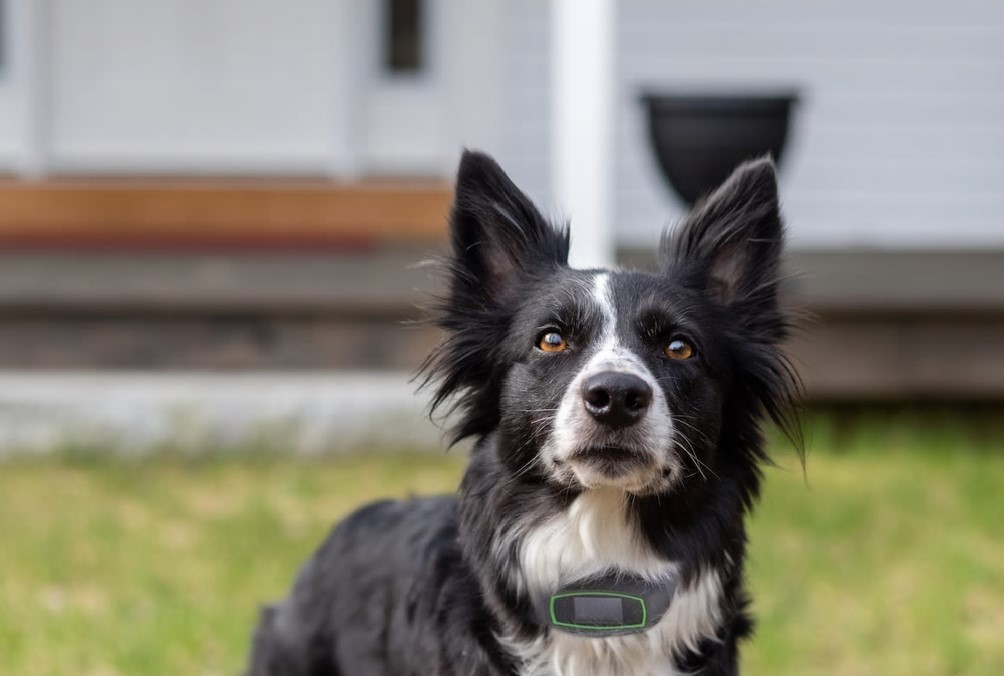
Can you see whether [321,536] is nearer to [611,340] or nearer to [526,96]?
[611,340]

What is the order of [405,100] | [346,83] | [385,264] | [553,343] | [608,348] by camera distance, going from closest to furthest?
[608,348]
[553,343]
[385,264]
[346,83]
[405,100]

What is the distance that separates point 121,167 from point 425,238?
284 centimetres

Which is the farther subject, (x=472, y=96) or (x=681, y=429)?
(x=472, y=96)

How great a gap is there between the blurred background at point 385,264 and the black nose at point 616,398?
1484 millimetres

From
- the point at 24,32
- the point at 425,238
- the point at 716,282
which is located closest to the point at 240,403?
the point at 425,238

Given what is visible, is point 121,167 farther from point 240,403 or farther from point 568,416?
point 568,416

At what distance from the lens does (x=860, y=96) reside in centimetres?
929

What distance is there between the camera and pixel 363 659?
11.1 ft

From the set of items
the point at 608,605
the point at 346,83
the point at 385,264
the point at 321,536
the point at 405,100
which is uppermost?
the point at 346,83

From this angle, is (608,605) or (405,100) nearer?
(608,605)

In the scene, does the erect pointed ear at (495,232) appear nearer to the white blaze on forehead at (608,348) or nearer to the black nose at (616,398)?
the white blaze on forehead at (608,348)

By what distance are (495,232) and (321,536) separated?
10.2 feet

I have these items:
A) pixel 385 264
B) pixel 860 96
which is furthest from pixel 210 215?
pixel 860 96

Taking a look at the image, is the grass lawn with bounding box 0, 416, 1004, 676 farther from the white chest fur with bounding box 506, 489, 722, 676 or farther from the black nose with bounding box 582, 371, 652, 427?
the black nose with bounding box 582, 371, 652, 427
